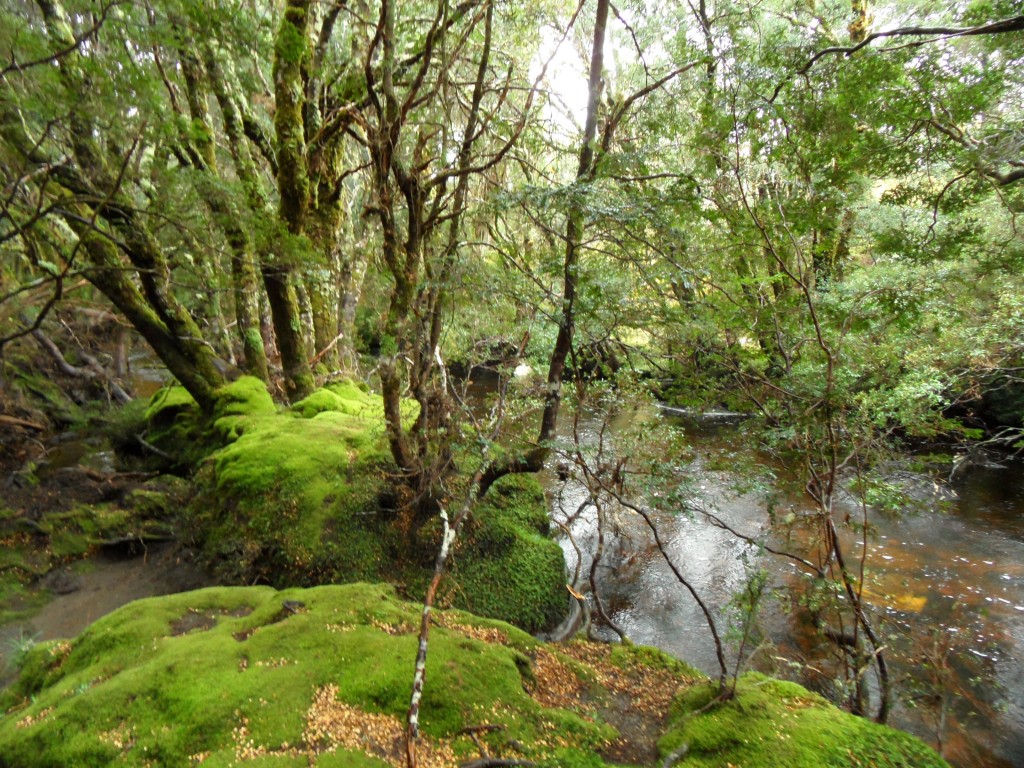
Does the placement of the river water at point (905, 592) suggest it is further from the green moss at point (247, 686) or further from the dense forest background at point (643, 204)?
the green moss at point (247, 686)

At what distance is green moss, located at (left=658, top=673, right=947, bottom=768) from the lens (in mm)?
2264

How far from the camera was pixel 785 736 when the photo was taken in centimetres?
242

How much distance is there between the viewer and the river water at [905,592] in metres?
4.50

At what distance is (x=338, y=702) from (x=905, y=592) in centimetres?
693

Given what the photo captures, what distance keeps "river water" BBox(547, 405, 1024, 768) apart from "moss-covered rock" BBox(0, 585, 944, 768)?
111 cm

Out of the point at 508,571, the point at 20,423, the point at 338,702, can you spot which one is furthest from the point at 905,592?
the point at 20,423

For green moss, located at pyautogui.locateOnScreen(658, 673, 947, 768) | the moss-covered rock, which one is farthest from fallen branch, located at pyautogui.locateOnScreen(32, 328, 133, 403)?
green moss, located at pyautogui.locateOnScreen(658, 673, 947, 768)

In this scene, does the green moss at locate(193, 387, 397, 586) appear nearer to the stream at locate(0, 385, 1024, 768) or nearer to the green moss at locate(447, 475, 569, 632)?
the stream at locate(0, 385, 1024, 768)

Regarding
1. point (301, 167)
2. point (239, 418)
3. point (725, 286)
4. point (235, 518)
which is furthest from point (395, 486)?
point (301, 167)

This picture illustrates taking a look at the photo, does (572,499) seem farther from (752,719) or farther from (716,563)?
(752,719)

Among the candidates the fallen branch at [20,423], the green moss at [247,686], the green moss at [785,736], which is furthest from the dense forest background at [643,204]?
the fallen branch at [20,423]

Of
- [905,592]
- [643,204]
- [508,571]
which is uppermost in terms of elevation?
[643,204]

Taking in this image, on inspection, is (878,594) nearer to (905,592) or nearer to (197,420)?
(905,592)

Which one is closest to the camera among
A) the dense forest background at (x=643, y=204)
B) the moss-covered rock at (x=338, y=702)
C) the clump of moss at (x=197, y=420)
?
the moss-covered rock at (x=338, y=702)
